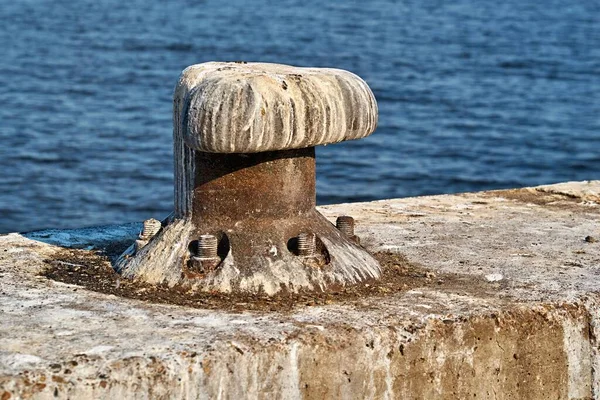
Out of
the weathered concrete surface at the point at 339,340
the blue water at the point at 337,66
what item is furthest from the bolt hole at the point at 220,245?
the blue water at the point at 337,66

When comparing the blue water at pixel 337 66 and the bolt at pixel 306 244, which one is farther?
the blue water at pixel 337 66

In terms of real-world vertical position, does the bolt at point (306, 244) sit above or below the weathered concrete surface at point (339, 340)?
above

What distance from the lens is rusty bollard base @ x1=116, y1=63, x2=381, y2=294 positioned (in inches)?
185

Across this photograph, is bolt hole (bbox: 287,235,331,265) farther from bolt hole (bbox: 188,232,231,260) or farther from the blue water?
the blue water

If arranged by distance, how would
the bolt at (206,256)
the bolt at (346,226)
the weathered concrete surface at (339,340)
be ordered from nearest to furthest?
the weathered concrete surface at (339,340)
the bolt at (206,256)
the bolt at (346,226)

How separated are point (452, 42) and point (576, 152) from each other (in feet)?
34.3

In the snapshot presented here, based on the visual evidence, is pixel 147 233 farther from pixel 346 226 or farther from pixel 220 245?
pixel 346 226

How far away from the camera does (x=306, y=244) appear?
4.91 m

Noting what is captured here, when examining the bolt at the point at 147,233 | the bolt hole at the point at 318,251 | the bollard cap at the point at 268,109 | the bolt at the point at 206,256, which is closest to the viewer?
the bollard cap at the point at 268,109

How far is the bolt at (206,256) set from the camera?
15.9 feet

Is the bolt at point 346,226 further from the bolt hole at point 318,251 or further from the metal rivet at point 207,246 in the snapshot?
Answer: the metal rivet at point 207,246

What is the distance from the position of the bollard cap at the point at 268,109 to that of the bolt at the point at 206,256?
1.16 ft

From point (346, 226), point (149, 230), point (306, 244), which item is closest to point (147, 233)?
point (149, 230)

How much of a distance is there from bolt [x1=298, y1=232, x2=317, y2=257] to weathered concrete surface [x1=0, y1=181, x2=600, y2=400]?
12.2 inches
